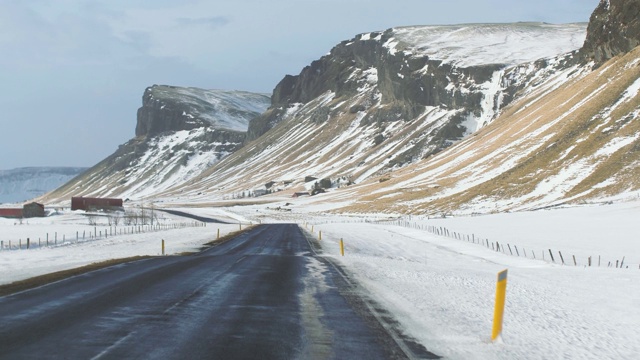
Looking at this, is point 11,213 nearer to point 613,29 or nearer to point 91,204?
point 91,204

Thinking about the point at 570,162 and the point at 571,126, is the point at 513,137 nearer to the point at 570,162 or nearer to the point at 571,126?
the point at 571,126

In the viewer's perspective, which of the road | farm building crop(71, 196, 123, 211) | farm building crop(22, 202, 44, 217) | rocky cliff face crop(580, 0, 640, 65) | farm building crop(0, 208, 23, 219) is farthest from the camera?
rocky cliff face crop(580, 0, 640, 65)

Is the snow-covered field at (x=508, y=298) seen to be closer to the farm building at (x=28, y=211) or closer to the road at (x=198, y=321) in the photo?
the road at (x=198, y=321)

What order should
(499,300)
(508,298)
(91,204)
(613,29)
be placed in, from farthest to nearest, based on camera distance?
(613,29), (91,204), (508,298), (499,300)

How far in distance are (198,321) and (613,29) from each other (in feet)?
496

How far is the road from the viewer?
9.09 m

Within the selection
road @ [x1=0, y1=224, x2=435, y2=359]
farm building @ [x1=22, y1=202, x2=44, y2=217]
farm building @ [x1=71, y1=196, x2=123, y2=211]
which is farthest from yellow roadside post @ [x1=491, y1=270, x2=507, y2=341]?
farm building @ [x1=71, y1=196, x2=123, y2=211]

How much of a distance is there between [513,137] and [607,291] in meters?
122

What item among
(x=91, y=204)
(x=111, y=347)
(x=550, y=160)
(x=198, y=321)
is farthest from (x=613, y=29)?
(x=111, y=347)

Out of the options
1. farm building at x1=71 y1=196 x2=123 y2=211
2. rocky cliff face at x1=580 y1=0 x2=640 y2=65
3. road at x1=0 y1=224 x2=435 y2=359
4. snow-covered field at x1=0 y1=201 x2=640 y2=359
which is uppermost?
rocky cliff face at x1=580 y1=0 x2=640 y2=65

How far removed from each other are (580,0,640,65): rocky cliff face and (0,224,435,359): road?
447 ft

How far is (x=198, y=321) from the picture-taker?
1133cm

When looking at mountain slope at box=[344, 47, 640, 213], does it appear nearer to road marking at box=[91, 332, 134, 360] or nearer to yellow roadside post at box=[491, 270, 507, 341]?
yellow roadside post at box=[491, 270, 507, 341]

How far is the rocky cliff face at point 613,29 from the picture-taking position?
439 ft
